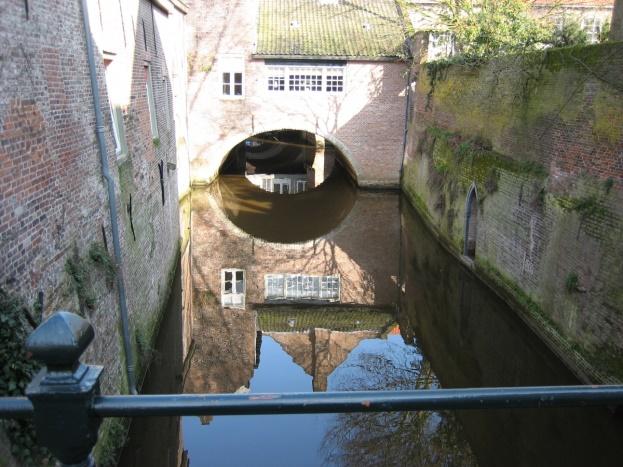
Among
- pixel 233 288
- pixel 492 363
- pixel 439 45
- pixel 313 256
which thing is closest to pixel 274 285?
pixel 233 288

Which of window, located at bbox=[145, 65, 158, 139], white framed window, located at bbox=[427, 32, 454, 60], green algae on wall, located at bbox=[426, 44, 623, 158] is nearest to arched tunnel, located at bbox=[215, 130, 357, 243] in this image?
white framed window, located at bbox=[427, 32, 454, 60]

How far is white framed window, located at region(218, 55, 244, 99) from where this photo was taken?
2197 cm

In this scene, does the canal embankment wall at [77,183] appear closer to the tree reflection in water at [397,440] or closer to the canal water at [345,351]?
the canal water at [345,351]

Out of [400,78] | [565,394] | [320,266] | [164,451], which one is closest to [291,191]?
[400,78]

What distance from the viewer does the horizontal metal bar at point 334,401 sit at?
4.52ft

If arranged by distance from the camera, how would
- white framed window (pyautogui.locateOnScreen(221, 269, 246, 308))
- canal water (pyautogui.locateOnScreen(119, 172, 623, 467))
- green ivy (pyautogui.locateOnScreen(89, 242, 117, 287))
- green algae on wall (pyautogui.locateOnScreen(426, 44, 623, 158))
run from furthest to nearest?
white framed window (pyautogui.locateOnScreen(221, 269, 246, 308))
green algae on wall (pyautogui.locateOnScreen(426, 44, 623, 158))
canal water (pyautogui.locateOnScreen(119, 172, 623, 467))
green ivy (pyautogui.locateOnScreen(89, 242, 117, 287))

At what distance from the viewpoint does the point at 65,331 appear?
4.09 ft

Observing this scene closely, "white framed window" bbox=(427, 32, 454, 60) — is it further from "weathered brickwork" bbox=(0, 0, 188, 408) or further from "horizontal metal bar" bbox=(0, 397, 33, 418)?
"horizontal metal bar" bbox=(0, 397, 33, 418)

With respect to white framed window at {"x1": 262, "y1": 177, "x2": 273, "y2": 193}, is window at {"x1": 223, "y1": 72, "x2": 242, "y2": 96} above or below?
above

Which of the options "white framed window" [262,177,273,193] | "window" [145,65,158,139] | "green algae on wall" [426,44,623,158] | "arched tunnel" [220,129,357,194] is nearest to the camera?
"green algae on wall" [426,44,623,158]

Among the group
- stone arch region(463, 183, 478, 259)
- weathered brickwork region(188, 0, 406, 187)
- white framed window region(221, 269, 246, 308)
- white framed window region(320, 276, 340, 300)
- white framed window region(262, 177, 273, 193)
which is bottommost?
white framed window region(262, 177, 273, 193)

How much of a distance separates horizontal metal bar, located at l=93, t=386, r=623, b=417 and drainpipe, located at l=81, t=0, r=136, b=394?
5999 millimetres

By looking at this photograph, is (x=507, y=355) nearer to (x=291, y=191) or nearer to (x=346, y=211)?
(x=346, y=211)

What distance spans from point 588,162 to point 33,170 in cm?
780
